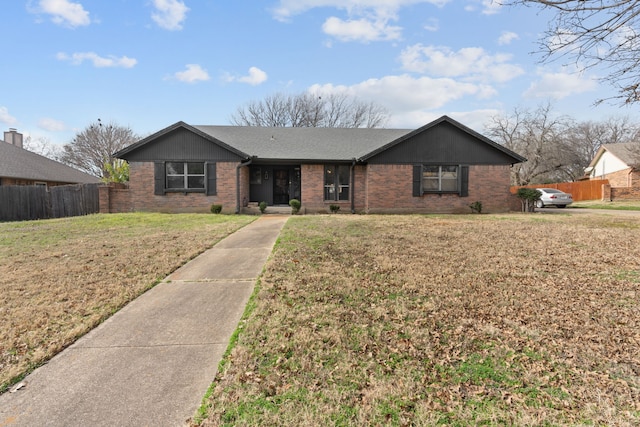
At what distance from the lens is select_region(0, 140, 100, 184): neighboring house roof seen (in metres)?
18.8

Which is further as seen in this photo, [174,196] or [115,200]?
[115,200]

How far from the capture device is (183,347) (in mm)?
2889

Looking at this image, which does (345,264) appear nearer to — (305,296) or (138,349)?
(305,296)

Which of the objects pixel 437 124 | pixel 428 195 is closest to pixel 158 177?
pixel 428 195

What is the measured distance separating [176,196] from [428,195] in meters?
12.1

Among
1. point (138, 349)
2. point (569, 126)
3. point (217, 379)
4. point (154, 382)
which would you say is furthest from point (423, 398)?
point (569, 126)

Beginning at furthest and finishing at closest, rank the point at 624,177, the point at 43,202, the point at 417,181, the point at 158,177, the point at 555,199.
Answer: the point at 624,177, the point at 555,199, the point at 417,181, the point at 43,202, the point at 158,177

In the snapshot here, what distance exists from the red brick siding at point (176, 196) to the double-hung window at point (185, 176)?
15.1 inches

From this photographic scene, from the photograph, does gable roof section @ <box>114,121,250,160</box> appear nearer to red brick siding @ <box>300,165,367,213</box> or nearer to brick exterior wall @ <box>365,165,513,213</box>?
red brick siding @ <box>300,165,367,213</box>

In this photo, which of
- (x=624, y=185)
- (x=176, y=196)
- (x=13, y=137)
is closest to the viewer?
(x=176, y=196)

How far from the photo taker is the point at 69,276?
488 centimetres

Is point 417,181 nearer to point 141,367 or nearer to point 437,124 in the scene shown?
point 437,124

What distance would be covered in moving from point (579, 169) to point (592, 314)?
51913 mm

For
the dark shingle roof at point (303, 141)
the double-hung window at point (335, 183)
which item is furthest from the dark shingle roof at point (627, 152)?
the double-hung window at point (335, 183)
